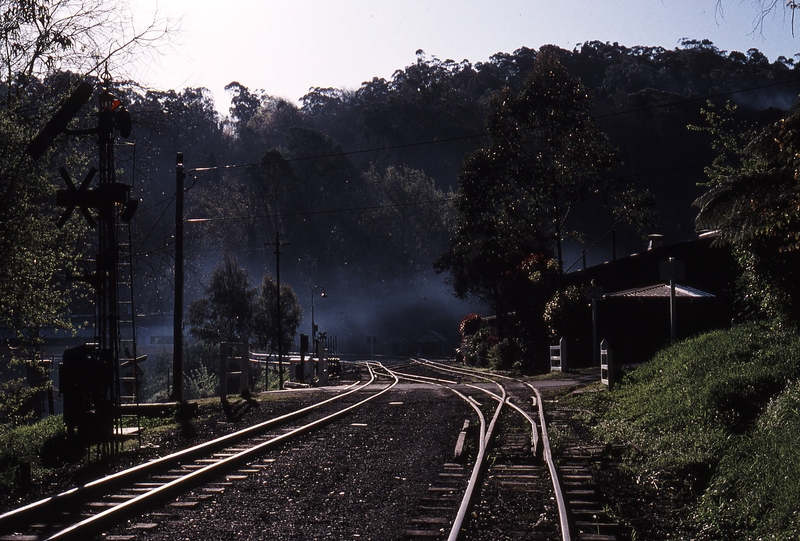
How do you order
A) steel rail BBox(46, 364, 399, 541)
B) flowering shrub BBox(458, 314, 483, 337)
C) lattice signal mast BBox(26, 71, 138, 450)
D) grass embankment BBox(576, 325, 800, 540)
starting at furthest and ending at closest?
flowering shrub BBox(458, 314, 483, 337)
lattice signal mast BBox(26, 71, 138, 450)
grass embankment BBox(576, 325, 800, 540)
steel rail BBox(46, 364, 399, 541)

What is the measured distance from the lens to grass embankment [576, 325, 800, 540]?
6699 millimetres

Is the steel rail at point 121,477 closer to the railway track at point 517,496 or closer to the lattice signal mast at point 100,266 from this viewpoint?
the lattice signal mast at point 100,266

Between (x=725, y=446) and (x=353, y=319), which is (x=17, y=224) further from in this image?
(x=353, y=319)

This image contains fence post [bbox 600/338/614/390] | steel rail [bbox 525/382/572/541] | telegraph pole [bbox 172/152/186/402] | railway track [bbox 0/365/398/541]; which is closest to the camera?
steel rail [bbox 525/382/572/541]

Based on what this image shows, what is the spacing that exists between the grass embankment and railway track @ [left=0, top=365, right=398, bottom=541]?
492cm

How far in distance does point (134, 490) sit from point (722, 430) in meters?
7.31

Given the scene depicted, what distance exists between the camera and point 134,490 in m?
7.91

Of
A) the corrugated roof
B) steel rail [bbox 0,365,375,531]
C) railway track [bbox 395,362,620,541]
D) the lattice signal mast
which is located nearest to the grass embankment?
railway track [bbox 395,362,620,541]

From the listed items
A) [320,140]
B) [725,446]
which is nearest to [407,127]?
[320,140]

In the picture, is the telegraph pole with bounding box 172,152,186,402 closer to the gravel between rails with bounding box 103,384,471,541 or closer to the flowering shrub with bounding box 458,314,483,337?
the gravel between rails with bounding box 103,384,471,541

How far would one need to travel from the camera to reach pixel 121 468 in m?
9.23

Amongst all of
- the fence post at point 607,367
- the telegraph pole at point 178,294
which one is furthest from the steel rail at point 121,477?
the telegraph pole at point 178,294

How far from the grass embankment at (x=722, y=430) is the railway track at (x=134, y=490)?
16.1 ft

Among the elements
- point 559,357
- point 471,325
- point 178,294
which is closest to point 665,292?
point 559,357
